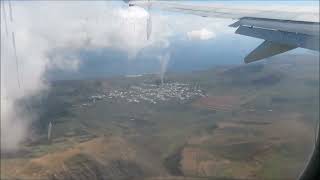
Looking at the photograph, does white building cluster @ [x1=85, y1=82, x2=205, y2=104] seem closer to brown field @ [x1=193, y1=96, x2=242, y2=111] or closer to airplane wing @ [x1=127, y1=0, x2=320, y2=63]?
brown field @ [x1=193, y1=96, x2=242, y2=111]

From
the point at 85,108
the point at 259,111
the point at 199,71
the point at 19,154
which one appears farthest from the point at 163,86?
the point at 19,154

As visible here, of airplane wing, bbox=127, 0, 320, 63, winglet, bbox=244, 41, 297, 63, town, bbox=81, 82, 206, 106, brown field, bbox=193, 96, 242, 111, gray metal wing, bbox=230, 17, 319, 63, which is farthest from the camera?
town, bbox=81, 82, 206, 106

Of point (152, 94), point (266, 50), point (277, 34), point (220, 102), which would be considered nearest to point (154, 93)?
point (152, 94)

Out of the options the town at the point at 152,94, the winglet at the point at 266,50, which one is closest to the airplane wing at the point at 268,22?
the winglet at the point at 266,50

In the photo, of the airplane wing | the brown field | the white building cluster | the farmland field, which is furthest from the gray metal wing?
the white building cluster

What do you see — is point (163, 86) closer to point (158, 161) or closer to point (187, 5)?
point (187, 5)

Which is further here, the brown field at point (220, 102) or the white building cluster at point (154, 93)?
the white building cluster at point (154, 93)

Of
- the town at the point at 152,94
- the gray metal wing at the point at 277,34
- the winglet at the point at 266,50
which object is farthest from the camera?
the town at the point at 152,94

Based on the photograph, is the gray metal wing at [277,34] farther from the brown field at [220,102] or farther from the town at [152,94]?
the town at [152,94]

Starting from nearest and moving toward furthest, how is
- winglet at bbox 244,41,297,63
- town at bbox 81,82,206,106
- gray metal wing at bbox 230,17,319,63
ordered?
1. gray metal wing at bbox 230,17,319,63
2. winglet at bbox 244,41,297,63
3. town at bbox 81,82,206,106
